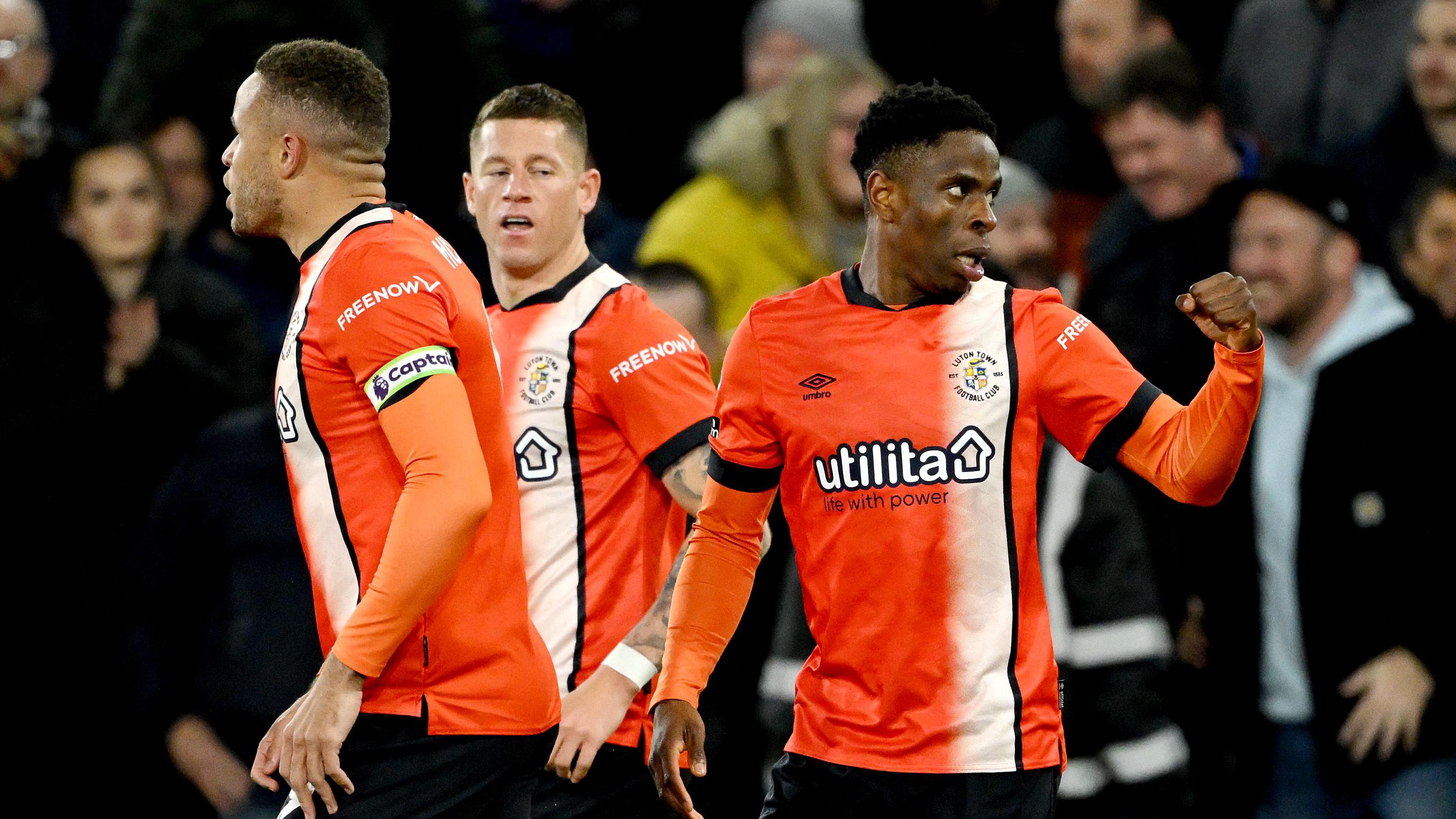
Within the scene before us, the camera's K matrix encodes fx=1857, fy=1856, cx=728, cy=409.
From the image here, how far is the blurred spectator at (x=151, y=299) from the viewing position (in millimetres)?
6602

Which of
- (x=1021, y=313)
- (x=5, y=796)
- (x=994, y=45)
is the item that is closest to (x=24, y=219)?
(x=5, y=796)

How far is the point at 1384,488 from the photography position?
225 inches

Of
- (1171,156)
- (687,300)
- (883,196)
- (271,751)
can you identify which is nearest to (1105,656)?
(687,300)

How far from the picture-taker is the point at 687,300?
6.00 meters

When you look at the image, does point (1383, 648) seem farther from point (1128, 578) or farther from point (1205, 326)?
point (1205, 326)

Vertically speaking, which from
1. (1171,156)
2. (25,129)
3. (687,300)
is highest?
(25,129)

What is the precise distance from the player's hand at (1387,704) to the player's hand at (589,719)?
258 cm

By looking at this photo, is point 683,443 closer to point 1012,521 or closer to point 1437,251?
point 1012,521

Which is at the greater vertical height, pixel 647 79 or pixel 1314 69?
pixel 647 79

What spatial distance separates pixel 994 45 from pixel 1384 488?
2.72m

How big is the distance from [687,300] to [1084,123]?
2.14m

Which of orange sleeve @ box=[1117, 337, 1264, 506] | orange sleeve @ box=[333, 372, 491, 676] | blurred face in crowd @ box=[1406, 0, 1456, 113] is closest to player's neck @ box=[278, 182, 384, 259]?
orange sleeve @ box=[333, 372, 491, 676]

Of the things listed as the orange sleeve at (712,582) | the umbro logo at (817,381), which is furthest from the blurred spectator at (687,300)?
the umbro logo at (817,381)

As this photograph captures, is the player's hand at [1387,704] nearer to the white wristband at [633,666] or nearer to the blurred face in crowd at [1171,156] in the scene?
the blurred face in crowd at [1171,156]
